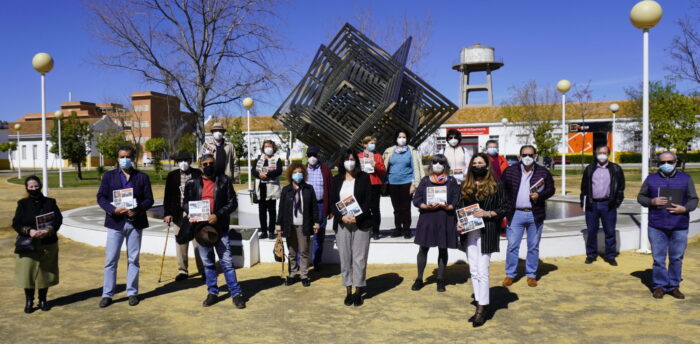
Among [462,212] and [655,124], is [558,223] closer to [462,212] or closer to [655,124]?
[462,212]

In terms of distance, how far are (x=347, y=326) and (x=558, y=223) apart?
580 cm

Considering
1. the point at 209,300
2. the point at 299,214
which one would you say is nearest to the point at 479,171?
the point at 299,214

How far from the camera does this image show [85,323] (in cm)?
509

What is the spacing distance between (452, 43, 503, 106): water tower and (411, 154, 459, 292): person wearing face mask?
168ft

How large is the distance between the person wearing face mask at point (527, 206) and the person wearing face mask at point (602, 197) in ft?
4.43

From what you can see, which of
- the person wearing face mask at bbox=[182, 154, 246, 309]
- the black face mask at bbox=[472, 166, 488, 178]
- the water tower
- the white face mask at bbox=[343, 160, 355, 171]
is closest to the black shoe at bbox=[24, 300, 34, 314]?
the person wearing face mask at bbox=[182, 154, 246, 309]

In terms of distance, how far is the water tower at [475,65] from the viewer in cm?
5506

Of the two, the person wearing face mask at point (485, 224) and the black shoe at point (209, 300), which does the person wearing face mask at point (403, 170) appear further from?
the black shoe at point (209, 300)

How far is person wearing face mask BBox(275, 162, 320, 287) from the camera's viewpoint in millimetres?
6125

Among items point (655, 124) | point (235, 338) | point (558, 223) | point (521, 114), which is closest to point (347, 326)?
point (235, 338)

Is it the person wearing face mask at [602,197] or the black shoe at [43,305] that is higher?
the person wearing face mask at [602,197]

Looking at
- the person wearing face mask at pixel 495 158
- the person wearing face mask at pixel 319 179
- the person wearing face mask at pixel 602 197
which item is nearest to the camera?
the person wearing face mask at pixel 319 179

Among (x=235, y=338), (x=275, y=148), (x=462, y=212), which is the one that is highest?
(x=275, y=148)

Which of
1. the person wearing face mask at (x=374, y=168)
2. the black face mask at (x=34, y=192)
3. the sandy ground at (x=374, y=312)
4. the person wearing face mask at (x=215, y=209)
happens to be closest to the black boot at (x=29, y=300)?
the sandy ground at (x=374, y=312)
